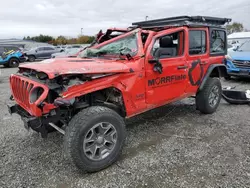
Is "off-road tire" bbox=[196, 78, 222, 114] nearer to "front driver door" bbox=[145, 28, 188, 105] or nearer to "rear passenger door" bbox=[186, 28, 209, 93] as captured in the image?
"rear passenger door" bbox=[186, 28, 209, 93]

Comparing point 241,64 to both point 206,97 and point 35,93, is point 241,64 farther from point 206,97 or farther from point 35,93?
point 35,93

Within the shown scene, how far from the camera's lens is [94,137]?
9.64ft

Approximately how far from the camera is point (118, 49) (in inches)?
153

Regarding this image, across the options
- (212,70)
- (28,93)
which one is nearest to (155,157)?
(28,93)

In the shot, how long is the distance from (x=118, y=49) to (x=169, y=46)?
41.2 inches

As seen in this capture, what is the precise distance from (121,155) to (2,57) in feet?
55.0

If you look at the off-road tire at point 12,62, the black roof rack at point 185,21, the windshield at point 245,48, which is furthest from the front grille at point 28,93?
the off-road tire at point 12,62

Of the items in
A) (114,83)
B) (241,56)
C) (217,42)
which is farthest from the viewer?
(241,56)

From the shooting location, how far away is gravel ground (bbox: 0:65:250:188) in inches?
109

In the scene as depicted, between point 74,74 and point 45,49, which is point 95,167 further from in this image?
point 45,49

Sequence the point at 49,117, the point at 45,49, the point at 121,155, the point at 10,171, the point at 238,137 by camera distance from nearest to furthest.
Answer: the point at 49,117 → the point at 10,171 → the point at 121,155 → the point at 238,137 → the point at 45,49

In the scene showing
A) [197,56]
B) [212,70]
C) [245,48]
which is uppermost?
[245,48]

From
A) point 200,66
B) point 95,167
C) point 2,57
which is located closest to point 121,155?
point 95,167

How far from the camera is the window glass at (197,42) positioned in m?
4.43
